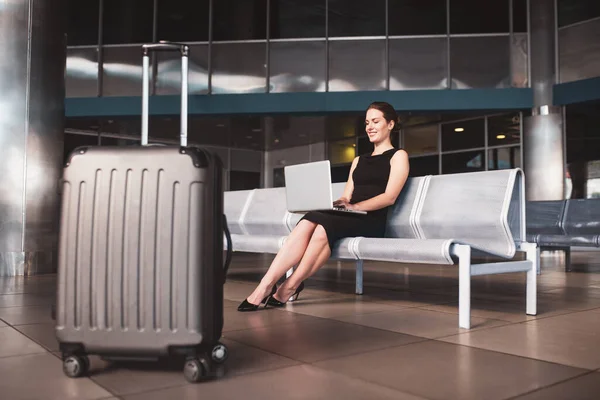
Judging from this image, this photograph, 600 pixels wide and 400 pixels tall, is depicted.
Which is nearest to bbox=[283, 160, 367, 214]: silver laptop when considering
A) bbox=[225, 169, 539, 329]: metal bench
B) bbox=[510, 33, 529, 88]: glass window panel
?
bbox=[225, 169, 539, 329]: metal bench

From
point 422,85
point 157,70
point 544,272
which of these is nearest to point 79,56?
point 157,70

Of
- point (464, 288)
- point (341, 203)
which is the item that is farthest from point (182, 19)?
point (464, 288)

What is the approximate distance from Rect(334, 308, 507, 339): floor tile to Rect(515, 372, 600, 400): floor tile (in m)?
0.88

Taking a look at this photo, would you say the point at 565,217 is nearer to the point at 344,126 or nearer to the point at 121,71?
the point at 344,126

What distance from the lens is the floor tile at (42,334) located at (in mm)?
2615

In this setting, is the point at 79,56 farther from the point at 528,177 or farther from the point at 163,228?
the point at 163,228

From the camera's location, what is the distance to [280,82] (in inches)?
525

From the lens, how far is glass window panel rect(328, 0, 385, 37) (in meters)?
13.4

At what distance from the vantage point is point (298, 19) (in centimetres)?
1373

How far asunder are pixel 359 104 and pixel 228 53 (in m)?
3.56

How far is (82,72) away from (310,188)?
456 inches

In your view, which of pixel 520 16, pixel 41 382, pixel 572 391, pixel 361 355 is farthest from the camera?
pixel 520 16

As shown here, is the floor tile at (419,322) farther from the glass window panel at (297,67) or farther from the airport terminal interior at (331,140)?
the glass window panel at (297,67)

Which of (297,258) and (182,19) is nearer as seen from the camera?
(297,258)
